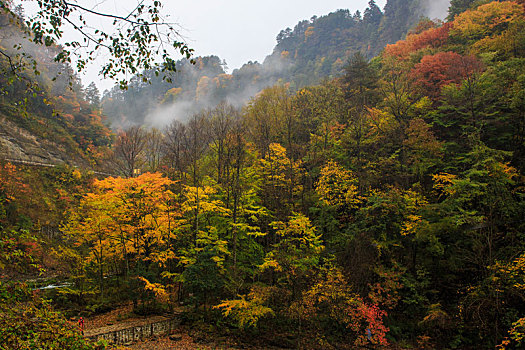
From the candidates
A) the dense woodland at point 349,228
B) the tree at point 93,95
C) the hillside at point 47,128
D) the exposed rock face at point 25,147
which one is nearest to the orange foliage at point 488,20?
the dense woodland at point 349,228

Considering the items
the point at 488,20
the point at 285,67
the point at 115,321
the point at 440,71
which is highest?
the point at 285,67

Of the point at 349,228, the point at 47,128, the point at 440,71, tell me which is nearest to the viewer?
the point at 349,228

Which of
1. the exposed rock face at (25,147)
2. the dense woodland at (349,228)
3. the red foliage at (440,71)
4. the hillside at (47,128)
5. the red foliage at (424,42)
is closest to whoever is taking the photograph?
the dense woodland at (349,228)

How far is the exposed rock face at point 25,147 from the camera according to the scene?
29.4 m

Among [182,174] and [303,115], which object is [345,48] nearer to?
[303,115]

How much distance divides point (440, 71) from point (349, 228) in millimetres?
13825

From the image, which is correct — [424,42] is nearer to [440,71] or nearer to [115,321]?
[440,71]

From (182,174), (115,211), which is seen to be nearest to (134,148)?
(182,174)

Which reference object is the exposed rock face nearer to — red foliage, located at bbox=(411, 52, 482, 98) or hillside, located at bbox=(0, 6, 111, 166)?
→ hillside, located at bbox=(0, 6, 111, 166)

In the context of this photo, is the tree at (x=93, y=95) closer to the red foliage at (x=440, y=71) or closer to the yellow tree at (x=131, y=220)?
the yellow tree at (x=131, y=220)

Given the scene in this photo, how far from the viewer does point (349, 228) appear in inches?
590

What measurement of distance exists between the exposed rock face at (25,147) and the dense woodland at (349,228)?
37.1 feet

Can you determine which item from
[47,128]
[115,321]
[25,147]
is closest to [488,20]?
[115,321]

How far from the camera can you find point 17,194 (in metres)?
24.9
